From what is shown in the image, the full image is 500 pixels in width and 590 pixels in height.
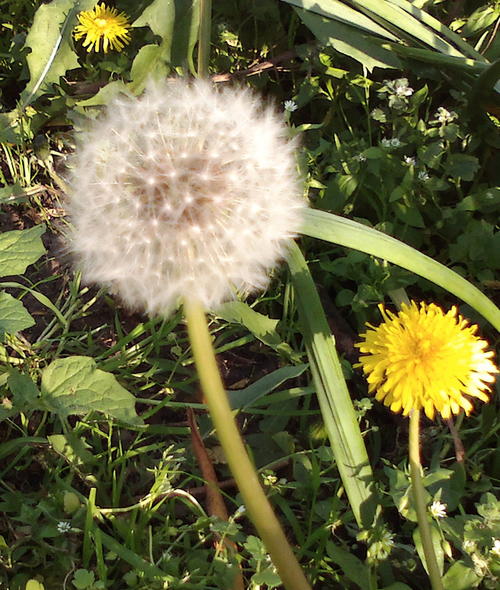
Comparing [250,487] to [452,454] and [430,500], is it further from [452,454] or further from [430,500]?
[452,454]

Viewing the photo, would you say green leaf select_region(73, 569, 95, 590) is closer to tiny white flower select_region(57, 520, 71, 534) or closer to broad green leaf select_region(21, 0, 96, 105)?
tiny white flower select_region(57, 520, 71, 534)

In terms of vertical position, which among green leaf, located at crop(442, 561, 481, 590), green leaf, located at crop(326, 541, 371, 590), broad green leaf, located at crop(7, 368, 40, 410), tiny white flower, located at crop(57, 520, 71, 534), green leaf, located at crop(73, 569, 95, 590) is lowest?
tiny white flower, located at crop(57, 520, 71, 534)

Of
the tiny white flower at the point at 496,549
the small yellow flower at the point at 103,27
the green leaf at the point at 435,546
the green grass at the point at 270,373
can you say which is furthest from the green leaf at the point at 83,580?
the small yellow flower at the point at 103,27

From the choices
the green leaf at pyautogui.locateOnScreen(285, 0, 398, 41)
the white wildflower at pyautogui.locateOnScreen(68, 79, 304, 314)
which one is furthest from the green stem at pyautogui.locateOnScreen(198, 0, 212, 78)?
the white wildflower at pyautogui.locateOnScreen(68, 79, 304, 314)

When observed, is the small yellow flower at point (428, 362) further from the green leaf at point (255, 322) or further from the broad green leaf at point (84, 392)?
the broad green leaf at point (84, 392)

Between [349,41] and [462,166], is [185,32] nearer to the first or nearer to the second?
[349,41]

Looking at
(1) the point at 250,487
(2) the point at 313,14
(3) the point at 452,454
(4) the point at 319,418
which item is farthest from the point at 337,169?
(1) the point at 250,487
